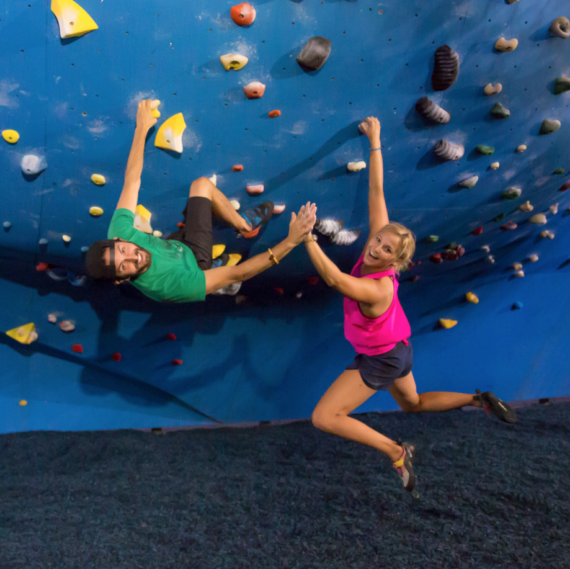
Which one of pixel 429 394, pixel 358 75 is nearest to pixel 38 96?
pixel 358 75

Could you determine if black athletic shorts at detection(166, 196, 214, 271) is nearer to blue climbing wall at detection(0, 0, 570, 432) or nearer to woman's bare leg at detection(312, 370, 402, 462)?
blue climbing wall at detection(0, 0, 570, 432)

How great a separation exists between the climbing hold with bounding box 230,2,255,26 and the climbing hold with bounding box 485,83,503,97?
1.06 m

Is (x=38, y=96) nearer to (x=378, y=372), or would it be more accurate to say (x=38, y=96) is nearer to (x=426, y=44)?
(x=426, y=44)

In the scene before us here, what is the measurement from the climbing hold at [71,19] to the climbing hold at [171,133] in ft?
1.39

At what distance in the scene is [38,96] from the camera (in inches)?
72.9

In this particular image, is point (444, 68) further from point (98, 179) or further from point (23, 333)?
point (23, 333)

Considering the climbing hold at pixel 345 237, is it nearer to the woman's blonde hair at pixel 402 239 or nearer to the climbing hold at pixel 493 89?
the woman's blonde hair at pixel 402 239

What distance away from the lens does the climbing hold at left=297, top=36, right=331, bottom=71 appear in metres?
1.81

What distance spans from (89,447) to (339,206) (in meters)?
2.30

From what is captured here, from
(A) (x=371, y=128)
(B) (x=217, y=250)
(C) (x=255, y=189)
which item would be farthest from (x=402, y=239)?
(B) (x=217, y=250)

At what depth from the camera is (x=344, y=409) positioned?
219cm

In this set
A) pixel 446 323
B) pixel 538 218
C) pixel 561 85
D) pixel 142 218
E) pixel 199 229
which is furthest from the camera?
pixel 446 323

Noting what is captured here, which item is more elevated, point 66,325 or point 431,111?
point 431,111

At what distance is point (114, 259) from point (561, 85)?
82.9 inches
